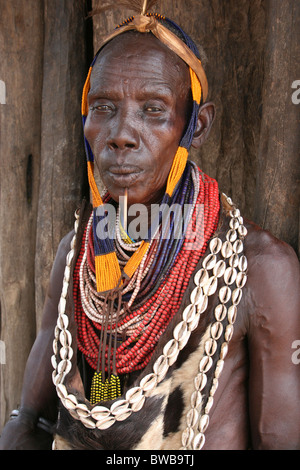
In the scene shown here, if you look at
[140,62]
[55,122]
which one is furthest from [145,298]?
[55,122]

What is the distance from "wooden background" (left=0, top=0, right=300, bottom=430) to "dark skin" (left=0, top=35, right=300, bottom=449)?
1.96 ft

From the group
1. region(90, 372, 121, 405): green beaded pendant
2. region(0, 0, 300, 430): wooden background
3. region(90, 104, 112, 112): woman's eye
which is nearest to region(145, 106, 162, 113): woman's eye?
region(90, 104, 112, 112): woman's eye

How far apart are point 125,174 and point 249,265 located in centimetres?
57

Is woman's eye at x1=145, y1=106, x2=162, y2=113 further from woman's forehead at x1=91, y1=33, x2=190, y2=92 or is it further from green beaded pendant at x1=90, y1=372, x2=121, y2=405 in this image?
green beaded pendant at x1=90, y1=372, x2=121, y2=405

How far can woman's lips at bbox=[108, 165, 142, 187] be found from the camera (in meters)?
1.83

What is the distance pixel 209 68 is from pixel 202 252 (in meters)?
1.12

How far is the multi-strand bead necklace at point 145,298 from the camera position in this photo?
1.89 m

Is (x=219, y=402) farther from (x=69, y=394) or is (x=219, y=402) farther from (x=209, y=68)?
(x=209, y=68)

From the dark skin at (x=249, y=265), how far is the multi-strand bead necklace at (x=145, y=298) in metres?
0.17

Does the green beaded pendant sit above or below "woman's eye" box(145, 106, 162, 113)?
below

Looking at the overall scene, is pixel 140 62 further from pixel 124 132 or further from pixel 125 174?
pixel 125 174

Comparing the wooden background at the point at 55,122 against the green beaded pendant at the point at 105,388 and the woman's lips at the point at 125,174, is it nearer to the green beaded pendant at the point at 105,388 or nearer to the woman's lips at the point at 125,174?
the woman's lips at the point at 125,174

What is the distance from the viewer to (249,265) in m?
1.89

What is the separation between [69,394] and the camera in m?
1.89
